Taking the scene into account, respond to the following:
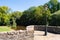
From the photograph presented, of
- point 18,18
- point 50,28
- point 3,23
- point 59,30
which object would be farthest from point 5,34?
point 18,18

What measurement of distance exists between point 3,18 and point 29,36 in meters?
33.1

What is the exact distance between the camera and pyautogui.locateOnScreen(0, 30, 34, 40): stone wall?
17.2 ft

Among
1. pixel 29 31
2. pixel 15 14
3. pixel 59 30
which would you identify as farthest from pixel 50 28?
pixel 15 14

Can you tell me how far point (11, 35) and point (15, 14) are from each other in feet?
135

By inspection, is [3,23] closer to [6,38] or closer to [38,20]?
[38,20]

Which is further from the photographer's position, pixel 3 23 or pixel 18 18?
pixel 18 18

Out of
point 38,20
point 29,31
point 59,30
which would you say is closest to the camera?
point 29,31

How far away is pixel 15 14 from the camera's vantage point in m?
46.3

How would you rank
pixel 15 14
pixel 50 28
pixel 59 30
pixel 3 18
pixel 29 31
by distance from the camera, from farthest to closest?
pixel 15 14 → pixel 3 18 → pixel 50 28 → pixel 59 30 → pixel 29 31

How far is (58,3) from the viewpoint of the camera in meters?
40.7

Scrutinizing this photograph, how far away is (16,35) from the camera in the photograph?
5.38 metres

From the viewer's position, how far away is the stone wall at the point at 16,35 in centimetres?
523

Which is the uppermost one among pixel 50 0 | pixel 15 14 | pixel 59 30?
pixel 50 0

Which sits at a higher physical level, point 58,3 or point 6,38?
point 58,3
